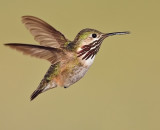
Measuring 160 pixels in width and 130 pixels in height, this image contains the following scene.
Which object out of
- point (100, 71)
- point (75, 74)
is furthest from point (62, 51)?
point (100, 71)

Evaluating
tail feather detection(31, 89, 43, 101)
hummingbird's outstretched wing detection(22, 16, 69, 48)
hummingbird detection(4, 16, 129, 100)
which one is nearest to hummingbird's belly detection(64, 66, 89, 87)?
hummingbird detection(4, 16, 129, 100)

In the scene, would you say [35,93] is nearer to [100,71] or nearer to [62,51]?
[62,51]

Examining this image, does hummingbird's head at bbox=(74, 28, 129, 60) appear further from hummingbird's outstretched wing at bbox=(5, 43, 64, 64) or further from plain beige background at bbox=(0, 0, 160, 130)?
plain beige background at bbox=(0, 0, 160, 130)

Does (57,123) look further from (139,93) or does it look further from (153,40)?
(153,40)

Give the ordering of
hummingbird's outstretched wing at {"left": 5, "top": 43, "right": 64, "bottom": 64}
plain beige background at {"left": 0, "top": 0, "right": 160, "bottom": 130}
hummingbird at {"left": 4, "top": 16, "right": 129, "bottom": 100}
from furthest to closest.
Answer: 1. plain beige background at {"left": 0, "top": 0, "right": 160, "bottom": 130}
2. hummingbird at {"left": 4, "top": 16, "right": 129, "bottom": 100}
3. hummingbird's outstretched wing at {"left": 5, "top": 43, "right": 64, "bottom": 64}

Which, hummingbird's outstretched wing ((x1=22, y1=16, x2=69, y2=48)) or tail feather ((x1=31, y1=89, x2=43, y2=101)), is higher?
hummingbird's outstretched wing ((x1=22, y1=16, x2=69, y2=48))

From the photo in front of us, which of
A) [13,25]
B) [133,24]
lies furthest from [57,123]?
[133,24]
